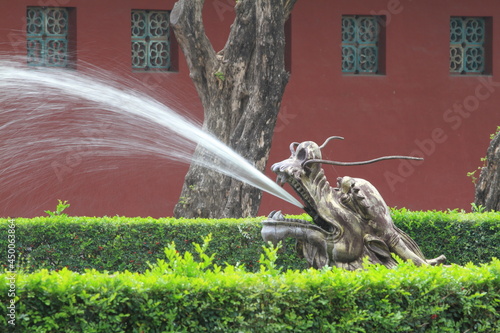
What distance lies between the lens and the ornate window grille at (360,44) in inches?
539

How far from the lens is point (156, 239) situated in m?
8.12

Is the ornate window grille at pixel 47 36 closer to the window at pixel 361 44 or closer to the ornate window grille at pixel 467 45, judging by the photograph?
the window at pixel 361 44

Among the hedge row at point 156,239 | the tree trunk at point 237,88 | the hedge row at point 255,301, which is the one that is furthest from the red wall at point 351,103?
the hedge row at point 255,301

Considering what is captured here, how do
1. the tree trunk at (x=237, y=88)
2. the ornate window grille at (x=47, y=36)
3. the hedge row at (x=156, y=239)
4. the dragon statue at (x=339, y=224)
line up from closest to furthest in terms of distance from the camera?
the dragon statue at (x=339, y=224), the hedge row at (x=156, y=239), the tree trunk at (x=237, y=88), the ornate window grille at (x=47, y=36)

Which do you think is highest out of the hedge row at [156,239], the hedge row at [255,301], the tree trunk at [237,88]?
the tree trunk at [237,88]

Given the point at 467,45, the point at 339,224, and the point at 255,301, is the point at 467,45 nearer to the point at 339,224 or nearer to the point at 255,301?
the point at 339,224

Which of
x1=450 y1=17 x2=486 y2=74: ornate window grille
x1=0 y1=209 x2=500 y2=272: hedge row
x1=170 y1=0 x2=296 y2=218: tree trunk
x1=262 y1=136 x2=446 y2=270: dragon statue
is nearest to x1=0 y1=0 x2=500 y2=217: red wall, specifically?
x1=450 y1=17 x2=486 y2=74: ornate window grille

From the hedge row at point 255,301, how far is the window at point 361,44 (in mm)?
9033

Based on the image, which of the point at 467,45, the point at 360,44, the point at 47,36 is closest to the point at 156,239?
the point at 47,36

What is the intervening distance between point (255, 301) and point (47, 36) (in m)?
8.59

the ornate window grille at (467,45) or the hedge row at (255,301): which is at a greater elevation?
the ornate window grille at (467,45)

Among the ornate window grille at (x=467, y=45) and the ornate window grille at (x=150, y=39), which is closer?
the ornate window grille at (x=150, y=39)

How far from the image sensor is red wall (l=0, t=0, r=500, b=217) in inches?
480

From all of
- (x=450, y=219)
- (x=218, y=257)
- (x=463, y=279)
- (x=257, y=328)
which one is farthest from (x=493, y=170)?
(x=257, y=328)
